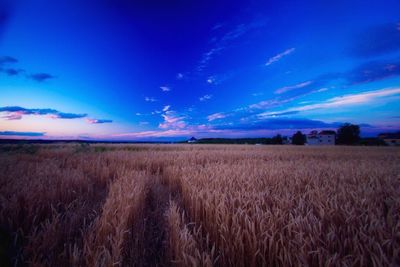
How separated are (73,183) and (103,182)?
1046 mm

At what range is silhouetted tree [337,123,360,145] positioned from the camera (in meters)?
69.3

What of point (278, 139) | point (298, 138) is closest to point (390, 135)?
point (298, 138)

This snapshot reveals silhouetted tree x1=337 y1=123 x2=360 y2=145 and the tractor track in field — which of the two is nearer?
the tractor track in field

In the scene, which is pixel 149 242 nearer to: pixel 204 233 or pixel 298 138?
pixel 204 233

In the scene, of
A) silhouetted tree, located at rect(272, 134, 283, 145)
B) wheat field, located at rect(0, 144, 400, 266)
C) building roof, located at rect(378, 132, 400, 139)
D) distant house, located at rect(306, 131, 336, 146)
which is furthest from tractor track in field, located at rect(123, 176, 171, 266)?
building roof, located at rect(378, 132, 400, 139)

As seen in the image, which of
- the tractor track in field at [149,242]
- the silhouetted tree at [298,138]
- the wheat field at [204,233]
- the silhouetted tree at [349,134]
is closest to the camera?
the wheat field at [204,233]

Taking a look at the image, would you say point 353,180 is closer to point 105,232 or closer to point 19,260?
point 105,232

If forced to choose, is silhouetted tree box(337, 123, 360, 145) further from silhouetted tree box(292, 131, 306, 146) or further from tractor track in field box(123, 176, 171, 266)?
tractor track in field box(123, 176, 171, 266)

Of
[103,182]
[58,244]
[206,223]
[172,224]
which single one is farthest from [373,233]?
[103,182]

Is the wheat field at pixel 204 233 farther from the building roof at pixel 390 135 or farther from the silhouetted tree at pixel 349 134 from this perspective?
the building roof at pixel 390 135

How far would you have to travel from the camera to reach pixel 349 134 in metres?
69.9

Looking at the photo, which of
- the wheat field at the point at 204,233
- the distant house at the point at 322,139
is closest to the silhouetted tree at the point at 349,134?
the distant house at the point at 322,139

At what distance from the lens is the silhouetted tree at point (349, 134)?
69312 millimetres

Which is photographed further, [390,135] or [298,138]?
[390,135]
